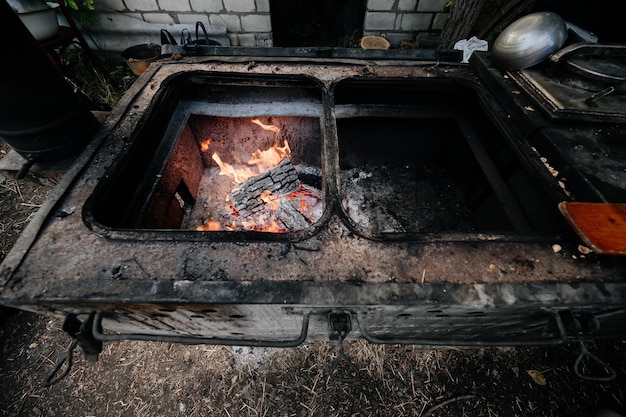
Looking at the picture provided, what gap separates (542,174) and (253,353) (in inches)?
115

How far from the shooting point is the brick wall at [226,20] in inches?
195

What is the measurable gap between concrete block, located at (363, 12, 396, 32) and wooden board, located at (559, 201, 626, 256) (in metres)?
4.87

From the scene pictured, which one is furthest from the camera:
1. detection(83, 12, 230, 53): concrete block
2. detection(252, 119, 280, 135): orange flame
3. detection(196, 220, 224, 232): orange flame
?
detection(83, 12, 230, 53): concrete block

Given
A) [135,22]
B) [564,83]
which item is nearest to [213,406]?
[564,83]

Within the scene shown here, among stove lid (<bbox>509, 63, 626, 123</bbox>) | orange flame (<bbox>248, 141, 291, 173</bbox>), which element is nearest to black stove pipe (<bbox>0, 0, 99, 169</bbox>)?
orange flame (<bbox>248, 141, 291, 173</bbox>)

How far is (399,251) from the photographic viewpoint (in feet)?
5.51

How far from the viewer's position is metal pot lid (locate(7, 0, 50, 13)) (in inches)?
136

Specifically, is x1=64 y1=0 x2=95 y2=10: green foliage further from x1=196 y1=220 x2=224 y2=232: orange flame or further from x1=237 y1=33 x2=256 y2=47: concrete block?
x1=196 y1=220 x2=224 y2=232: orange flame

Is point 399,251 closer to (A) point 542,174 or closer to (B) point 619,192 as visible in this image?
(A) point 542,174

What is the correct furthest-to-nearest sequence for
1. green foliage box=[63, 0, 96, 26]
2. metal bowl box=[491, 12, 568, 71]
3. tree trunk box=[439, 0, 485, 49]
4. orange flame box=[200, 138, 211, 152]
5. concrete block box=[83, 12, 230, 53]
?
1. concrete block box=[83, 12, 230, 53]
2. green foliage box=[63, 0, 96, 26]
3. tree trunk box=[439, 0, 485, 49]
4. orange flame box=[200, 138, 211, 152]
5. metal bowl box=[491, 12, 568, 71]

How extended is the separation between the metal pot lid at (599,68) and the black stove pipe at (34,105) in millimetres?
4252

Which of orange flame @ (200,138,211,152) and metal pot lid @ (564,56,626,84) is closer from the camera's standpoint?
metal pot lid @ (564,56,626,84)

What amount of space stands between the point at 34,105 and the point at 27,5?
2.85 metres

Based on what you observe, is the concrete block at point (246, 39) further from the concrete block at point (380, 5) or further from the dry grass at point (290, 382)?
Answer: the dry grass at point (290, 382)
